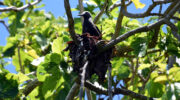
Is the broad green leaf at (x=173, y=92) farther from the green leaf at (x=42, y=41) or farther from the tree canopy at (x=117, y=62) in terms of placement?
the green leaf at (x=42, y=41)

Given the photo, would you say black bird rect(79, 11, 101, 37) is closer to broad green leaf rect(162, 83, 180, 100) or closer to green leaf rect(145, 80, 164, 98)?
green leaf rect(145, 80, 164, 98)

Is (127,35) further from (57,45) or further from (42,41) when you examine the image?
(42,41)

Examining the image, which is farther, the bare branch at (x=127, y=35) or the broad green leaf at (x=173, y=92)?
the bare branch at (x=127, y=35)

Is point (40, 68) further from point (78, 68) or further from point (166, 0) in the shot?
point (166, 0)

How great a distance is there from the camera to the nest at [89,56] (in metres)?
3.20

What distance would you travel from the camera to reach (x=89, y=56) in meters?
3.22

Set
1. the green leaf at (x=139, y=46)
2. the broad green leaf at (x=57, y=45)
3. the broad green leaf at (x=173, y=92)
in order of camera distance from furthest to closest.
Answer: the green leaf at (x=139, y=46), the broad green leaf at (x=57, y=45), the broad green leaf at (x=173, y=92)

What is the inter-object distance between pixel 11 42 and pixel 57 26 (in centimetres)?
95

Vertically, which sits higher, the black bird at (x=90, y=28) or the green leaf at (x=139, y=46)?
the black bird at (x=90, y=28)

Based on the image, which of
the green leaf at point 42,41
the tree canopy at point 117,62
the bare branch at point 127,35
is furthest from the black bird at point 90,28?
the green leaf at point 42,41

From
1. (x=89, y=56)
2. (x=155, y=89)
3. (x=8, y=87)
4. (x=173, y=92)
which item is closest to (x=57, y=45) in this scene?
(x=89, y=56)

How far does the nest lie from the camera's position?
320cm

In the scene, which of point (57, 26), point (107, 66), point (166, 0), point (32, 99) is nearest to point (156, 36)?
point (166, 0)

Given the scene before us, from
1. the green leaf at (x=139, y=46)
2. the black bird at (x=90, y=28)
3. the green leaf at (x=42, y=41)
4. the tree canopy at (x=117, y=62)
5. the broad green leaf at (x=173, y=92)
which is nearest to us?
the broad green leaf at (x=173, y=92)
